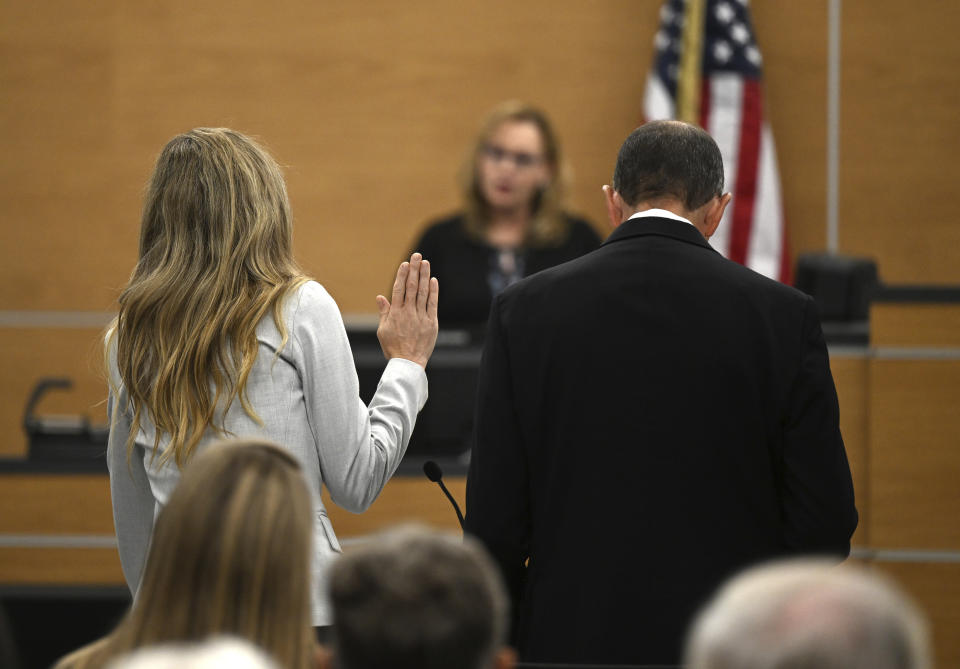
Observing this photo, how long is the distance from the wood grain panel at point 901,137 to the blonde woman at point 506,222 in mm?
1803

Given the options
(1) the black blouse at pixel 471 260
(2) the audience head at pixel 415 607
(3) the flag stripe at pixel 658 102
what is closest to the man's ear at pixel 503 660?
(2) the audience head at pixel 415 607

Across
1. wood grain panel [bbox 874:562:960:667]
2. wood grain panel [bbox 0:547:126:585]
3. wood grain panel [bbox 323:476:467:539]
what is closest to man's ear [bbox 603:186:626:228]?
wood grain panel [bbox 323:476:467:539]

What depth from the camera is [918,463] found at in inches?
158

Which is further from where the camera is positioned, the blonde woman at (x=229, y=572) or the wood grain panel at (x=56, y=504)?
the wood grain panel at (x=56, y=504)

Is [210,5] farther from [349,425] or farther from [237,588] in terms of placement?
[237,588]

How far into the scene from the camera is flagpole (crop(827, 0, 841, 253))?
6074 millimetres

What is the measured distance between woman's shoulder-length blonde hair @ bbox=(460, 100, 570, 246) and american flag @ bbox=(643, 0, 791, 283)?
1.03 m

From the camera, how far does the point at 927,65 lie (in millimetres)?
6020

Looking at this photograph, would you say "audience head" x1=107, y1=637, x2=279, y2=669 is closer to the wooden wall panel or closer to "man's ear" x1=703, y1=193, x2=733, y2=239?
"man's ear" x1=703, y1=193, x2=733, y2=239

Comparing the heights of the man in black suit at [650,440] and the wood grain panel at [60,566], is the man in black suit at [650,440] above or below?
above

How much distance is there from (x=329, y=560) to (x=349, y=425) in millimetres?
230

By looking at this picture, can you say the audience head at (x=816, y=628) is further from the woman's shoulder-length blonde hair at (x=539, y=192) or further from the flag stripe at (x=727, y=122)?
the flag stripe at (x=727, y=122)

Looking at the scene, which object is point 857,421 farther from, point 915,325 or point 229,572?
point 229,572

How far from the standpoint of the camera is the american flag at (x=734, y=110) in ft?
19.1
